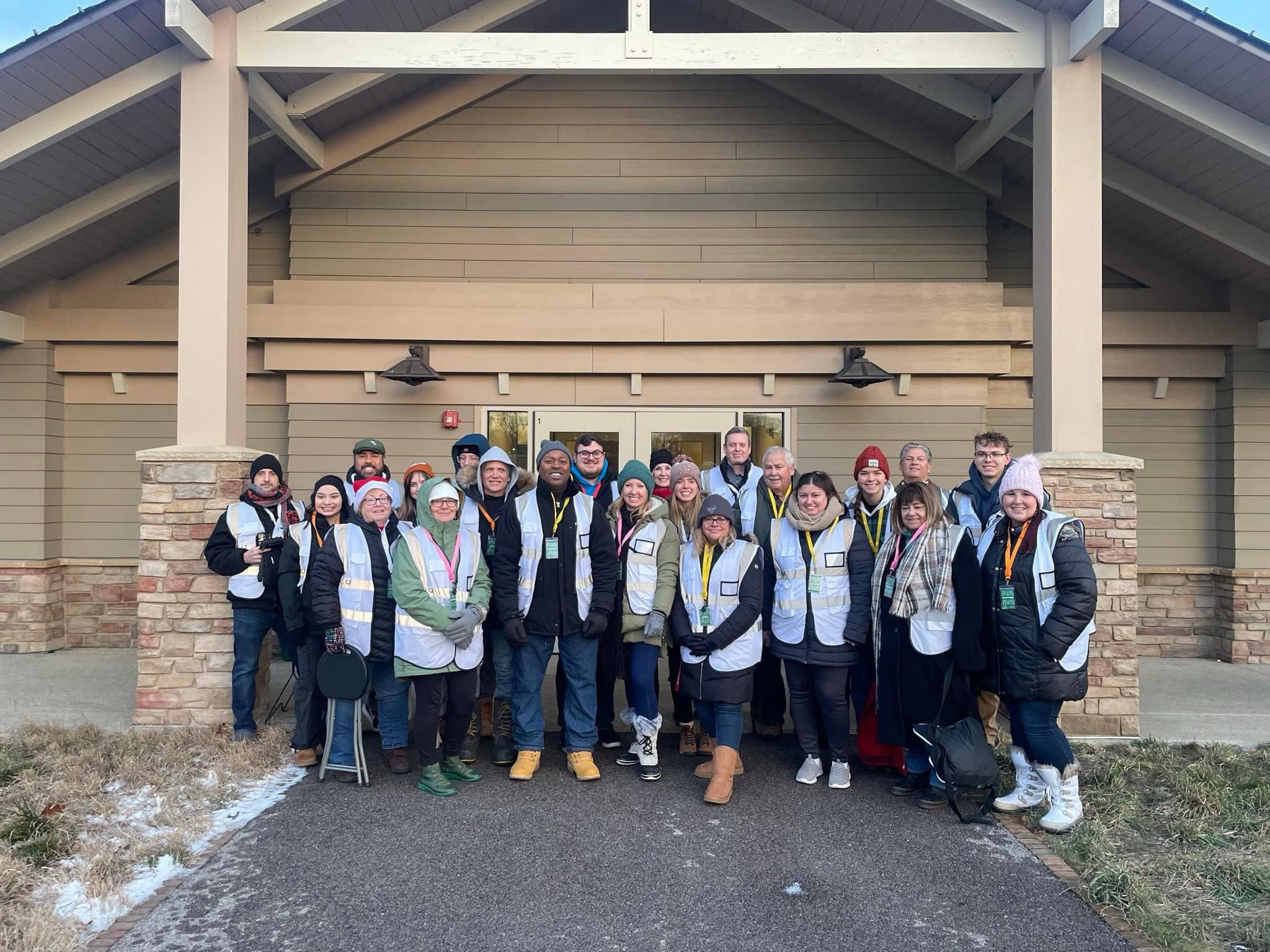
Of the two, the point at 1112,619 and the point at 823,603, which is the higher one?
the point at 823,603

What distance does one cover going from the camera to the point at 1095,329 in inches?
214

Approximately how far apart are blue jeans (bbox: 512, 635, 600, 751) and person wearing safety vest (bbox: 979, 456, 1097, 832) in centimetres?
213

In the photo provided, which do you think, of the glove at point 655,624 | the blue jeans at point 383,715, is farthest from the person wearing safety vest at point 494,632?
the glove at point 655,624

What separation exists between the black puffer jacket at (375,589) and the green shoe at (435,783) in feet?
2.07

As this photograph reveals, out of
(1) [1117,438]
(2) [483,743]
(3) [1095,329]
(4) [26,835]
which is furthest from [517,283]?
(1) [1117,438]

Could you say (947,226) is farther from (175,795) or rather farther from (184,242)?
(175,795)

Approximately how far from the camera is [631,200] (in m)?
7.61

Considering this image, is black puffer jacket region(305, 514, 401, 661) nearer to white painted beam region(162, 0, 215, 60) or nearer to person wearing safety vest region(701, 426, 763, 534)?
A: person wearing safety vest region(701, 426, 763, 534)

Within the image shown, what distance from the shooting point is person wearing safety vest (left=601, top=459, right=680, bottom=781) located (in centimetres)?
449

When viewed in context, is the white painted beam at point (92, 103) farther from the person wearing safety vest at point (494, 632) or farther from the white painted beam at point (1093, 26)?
the white painted beam at point (1093, 26)

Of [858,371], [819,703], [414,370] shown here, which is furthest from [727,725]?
[414,370]

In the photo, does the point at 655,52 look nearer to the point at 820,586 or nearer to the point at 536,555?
the point at 536,555

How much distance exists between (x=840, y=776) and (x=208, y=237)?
5330 mm

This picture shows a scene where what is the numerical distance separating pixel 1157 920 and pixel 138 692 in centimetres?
568
